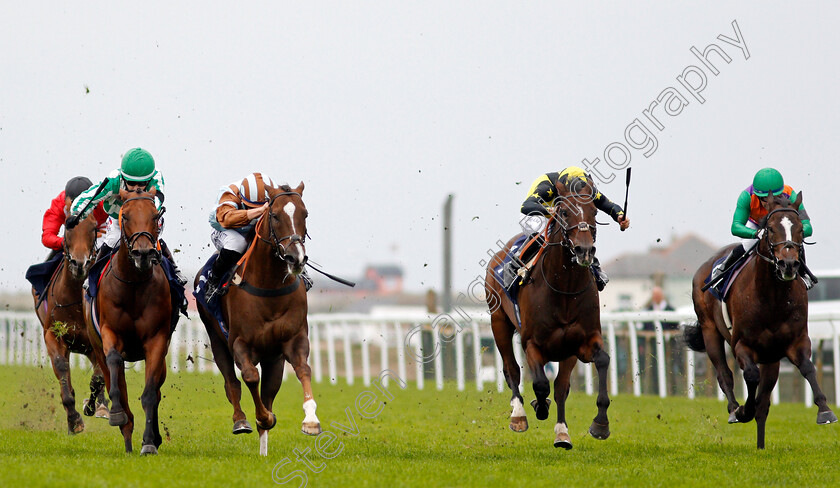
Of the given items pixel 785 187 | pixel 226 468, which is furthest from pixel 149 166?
pixel 785 187

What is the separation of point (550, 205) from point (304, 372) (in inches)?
99.2

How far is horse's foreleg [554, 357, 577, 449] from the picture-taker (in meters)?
7.54

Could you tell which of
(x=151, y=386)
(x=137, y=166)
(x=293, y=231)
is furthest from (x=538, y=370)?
(x=137, y=166)

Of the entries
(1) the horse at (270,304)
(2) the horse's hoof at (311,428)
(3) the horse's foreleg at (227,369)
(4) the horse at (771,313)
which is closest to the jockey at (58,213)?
(3) the horse's foreleg at (227,369)

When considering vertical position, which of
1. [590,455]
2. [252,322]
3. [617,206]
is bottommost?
[590,455]

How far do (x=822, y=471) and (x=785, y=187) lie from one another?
226 centimetres

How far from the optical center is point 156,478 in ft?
19.4

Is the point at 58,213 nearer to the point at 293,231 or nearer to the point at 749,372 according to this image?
the point at 293,231

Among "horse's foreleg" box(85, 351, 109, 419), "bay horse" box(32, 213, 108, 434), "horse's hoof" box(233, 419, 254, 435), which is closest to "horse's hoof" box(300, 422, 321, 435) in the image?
"horse's hoof" box(233, 419, 254, 435)

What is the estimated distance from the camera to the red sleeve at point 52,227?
8.88 meters

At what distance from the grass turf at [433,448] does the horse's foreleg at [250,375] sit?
0.28 metres

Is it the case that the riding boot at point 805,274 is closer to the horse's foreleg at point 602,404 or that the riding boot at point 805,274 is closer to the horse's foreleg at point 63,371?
the horse's foreleg at point 602,404

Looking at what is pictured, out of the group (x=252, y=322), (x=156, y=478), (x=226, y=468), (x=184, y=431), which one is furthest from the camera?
(x=184, y=431)

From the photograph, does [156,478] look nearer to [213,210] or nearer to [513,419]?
[213,210]
